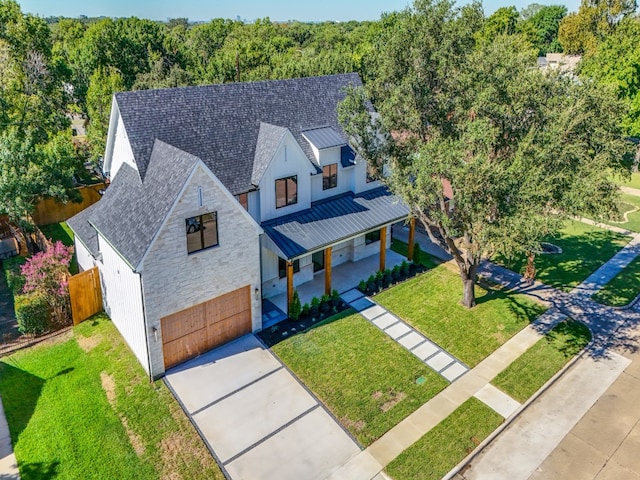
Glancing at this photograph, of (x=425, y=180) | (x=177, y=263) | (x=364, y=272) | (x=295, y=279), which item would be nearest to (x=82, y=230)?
(x=177, y=263)

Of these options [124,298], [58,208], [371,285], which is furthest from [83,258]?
[371,285]

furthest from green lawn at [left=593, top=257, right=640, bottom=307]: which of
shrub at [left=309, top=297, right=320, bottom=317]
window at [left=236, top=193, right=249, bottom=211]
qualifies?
window at [left=236, top=193, right=249, bottom=211]

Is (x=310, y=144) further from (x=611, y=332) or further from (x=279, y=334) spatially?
(x=611, y=332)

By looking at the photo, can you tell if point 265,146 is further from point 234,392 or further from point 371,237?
point 234,392

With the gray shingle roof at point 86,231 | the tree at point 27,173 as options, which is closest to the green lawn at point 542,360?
the gray shingle roof at point 86,231

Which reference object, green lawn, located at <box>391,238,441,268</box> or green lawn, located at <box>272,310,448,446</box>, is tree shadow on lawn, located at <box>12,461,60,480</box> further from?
green lawn, located at <box>391,238,441,268</box>
